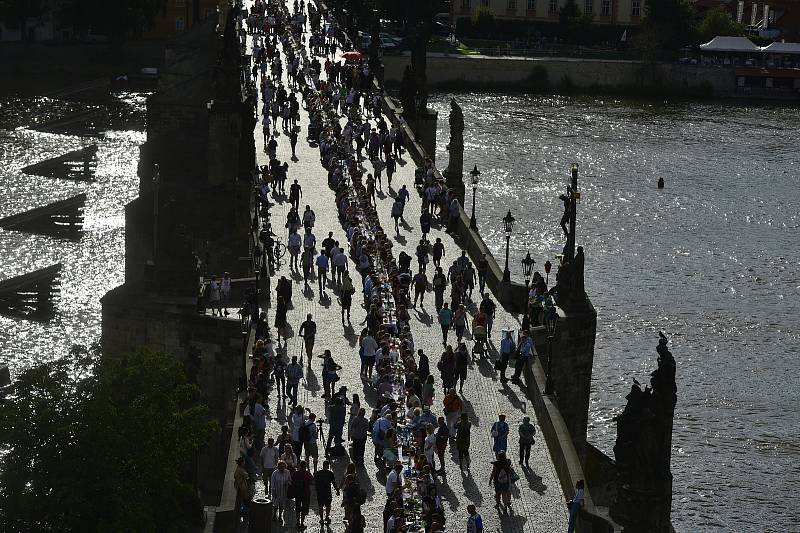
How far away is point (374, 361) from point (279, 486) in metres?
9.27

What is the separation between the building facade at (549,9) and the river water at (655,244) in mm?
16037

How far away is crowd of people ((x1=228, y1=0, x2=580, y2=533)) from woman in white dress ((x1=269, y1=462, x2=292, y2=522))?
0.03 metres

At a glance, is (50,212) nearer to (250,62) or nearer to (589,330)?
(250,62)

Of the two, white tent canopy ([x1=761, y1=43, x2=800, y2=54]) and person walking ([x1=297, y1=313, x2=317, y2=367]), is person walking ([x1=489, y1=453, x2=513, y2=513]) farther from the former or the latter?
white tent canopy ([x1=761, y1=43, x2=800, y2=54])

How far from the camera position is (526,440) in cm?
4322

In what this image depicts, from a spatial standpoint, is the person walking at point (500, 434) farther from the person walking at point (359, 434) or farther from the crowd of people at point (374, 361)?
the person walking at point (359, 434)

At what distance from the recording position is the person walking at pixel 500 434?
42281 millimetres

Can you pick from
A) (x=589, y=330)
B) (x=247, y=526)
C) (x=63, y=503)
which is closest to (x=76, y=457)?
(x=63, y=503)

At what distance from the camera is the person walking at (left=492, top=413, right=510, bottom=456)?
42.3 metres

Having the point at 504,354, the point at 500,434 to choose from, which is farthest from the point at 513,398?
the point at 500,434

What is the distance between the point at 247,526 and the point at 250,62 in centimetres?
5827

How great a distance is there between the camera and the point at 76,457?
1532 inches

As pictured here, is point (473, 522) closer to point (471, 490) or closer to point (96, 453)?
point (471, 490)

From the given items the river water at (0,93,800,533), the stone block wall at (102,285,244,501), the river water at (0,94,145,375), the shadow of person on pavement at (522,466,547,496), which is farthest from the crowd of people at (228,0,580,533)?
the river water at (0,94,145,375)
